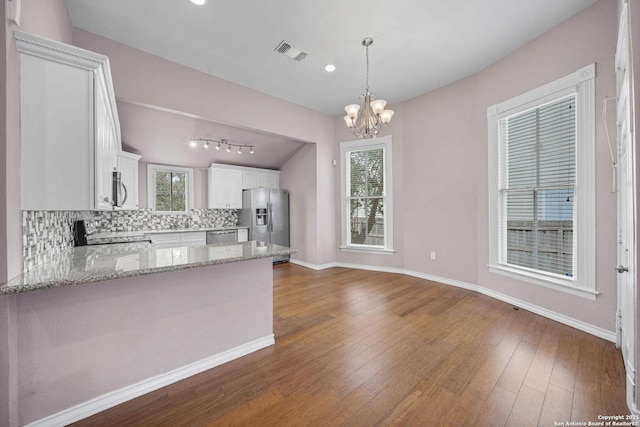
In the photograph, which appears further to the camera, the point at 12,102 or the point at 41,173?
the point at 41,173

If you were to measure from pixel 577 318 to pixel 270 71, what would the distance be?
181 inches

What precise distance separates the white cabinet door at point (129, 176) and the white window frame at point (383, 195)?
378 cm

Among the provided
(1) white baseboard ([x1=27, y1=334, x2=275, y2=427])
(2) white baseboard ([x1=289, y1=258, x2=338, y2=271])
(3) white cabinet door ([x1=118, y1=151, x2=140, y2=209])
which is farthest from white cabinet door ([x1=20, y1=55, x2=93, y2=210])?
(2) white baseboard ([x1=289, y1=258, x2=338, y2=271])

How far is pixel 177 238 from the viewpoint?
4961 mm

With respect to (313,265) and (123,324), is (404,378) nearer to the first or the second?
(123,324)

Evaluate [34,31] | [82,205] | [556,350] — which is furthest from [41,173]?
[556,350]

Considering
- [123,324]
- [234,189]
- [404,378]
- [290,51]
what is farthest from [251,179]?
[404,378]

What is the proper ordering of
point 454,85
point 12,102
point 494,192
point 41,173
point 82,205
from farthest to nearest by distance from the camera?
point 454,85
point 494,192
point 82,205
point 41,173
point 12,102

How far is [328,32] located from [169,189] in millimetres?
4453

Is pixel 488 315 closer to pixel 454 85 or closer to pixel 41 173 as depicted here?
pixel 454 85

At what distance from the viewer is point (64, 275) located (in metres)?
1.34

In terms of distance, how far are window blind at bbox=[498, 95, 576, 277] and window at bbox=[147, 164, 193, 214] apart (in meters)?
5.75

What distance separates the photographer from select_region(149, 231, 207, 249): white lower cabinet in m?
4.73

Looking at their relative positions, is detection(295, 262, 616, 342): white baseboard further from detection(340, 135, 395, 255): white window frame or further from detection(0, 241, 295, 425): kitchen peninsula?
detection(0, 241, 295, 425): kitchen peninsula
